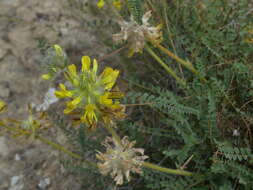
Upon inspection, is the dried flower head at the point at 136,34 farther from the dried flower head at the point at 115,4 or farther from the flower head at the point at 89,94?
the dried flower head at the point at 115,4

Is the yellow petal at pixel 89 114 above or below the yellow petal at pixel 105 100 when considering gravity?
below

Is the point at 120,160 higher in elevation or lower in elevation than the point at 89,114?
lower

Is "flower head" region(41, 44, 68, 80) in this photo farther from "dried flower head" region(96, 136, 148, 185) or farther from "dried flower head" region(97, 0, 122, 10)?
"dried flower head" region(97, 0, 122, 10)

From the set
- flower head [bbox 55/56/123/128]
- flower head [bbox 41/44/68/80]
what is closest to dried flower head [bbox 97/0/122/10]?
flower head [bbox 41/44/68/80]

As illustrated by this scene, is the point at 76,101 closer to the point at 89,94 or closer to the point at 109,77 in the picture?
the point at 89,94

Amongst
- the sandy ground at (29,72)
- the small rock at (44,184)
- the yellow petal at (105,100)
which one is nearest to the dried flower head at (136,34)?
the yellow petal at (105,100)

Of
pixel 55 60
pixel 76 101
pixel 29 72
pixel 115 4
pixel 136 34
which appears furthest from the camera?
pixel 29 72

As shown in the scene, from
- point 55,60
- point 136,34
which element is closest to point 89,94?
point 55,60

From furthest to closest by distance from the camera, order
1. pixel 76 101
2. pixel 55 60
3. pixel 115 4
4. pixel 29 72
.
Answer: pixel 29 72, pixel 115 4, pixel 55 60, pixel 76 101
